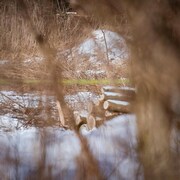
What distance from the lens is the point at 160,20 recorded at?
3.98 ft

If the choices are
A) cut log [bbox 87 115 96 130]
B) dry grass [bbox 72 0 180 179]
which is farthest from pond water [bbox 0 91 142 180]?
cut log [bbox 87 115 96 130]

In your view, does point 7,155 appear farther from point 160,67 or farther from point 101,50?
point 160,67

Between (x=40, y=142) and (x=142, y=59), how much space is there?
0.78m

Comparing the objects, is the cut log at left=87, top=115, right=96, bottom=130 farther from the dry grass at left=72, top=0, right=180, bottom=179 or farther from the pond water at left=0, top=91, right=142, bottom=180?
the dry grass at left=72, top=0, right=180, bottom=179

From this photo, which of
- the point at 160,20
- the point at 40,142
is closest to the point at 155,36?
the point at 160,20

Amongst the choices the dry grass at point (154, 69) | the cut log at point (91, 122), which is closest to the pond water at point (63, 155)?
the dry grass at point (154, 69)

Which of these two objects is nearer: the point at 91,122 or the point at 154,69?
the point at 154,69

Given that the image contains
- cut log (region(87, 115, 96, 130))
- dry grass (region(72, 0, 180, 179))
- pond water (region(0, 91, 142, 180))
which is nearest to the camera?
dry grass (region(72, 0, 180, 179))

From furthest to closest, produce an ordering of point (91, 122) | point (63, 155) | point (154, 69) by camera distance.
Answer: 1. point (91, 122)
2. point (63, 155)
3. point (154, 69)

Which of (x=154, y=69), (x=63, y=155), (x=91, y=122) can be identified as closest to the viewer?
(x=154, y=69)

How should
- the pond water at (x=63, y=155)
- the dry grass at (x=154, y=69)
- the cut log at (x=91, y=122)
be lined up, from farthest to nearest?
the cut log at (x=91, y=122)
the pond water at (x=63, y=155)
the dry grass at (x=154, y=69)

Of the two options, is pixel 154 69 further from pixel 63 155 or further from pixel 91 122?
pixel 91 122

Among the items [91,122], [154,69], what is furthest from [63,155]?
[91,122]

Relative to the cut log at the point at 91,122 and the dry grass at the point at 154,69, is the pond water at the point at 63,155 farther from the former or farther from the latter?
the cut log at the point at 91,122
